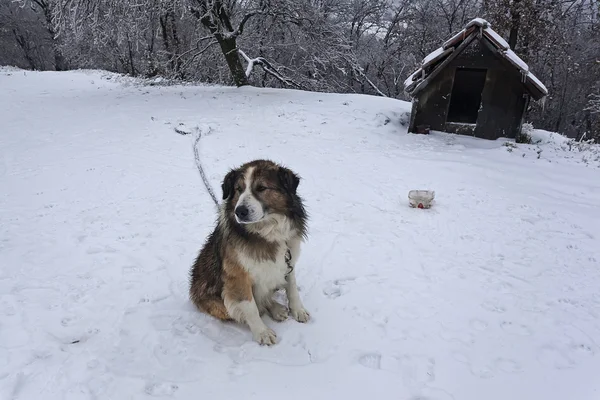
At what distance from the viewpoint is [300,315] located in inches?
141

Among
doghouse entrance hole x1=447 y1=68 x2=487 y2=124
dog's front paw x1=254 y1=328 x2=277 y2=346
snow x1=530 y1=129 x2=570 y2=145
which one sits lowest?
dog's front paw x1=254 y1=328 x2=277 y2=346

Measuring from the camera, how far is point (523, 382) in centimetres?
302

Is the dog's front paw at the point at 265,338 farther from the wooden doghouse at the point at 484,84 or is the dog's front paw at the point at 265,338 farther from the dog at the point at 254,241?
the wooden doghouse at the point at 484,84

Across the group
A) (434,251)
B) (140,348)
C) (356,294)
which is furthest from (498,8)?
(140,348)

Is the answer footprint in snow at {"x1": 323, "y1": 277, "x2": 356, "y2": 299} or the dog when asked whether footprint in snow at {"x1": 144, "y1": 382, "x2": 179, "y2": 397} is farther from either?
footprint in snow at {"x1": 323, "y1": 277, "x2": 356, "y2": 299}

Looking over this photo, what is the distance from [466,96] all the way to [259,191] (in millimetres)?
12744

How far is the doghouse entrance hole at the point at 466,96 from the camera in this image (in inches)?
493

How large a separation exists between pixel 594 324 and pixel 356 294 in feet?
8.40

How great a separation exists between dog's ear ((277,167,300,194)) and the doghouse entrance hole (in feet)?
37.2

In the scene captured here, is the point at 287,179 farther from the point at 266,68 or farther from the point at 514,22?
the point at 514,22

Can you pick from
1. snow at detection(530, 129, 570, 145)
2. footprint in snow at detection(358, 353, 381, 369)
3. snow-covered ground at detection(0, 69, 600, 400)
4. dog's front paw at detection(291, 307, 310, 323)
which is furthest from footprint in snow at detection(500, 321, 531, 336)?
snow at detection(530, 129, 570, 145)

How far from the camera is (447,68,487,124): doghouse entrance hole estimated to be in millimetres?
12522

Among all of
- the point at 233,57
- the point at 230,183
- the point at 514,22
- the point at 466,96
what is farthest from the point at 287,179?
the point at 514,22

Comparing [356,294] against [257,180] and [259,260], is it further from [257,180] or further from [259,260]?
[257,180]
